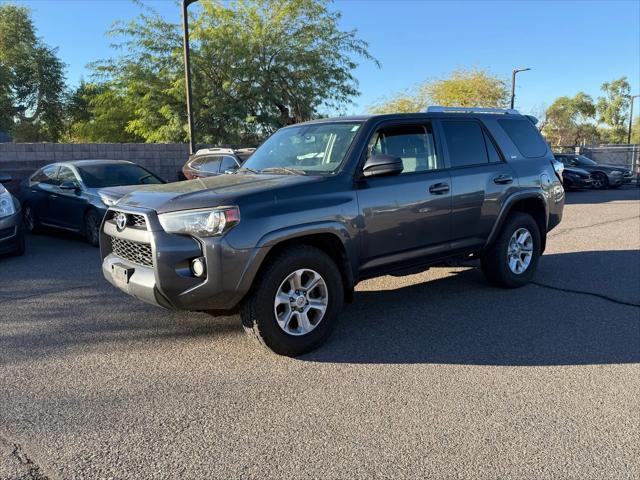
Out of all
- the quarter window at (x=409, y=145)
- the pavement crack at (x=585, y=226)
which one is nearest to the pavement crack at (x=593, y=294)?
the quarter window at (x=409, y=145)

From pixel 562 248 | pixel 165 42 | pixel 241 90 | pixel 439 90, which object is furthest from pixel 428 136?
pixel 439 90

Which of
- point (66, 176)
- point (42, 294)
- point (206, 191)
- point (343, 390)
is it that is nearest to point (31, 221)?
point (66, 176)

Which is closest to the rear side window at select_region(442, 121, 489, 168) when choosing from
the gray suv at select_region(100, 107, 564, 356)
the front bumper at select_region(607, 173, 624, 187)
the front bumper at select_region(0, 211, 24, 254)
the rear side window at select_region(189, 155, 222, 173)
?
the gray suv at select_region(100, 107, 564, 356)

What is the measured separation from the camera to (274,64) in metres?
21.4

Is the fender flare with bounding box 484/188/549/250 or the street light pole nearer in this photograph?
the fender flare with bounding box 484/188/549/250

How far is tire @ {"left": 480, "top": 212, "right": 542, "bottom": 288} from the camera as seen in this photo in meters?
5.93

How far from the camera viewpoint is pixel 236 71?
20812 mm

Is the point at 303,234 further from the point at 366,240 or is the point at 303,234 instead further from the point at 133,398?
the point at 133,398

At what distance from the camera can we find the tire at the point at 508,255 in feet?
19.4

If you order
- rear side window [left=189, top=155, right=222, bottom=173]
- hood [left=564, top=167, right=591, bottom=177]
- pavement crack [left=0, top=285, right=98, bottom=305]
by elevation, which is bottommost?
pavement crack [left=0, top=285, right=98, bottom=305]

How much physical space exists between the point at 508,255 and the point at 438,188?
1520 mm

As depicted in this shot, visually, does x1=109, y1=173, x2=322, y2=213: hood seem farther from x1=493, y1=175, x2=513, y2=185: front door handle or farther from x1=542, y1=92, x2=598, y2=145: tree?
x1=542, y1=92, x2=598, y2=145: tree

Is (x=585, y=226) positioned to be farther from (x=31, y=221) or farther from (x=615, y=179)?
(x=615, y=179)

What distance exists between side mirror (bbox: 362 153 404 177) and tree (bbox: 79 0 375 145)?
53.6 ft
